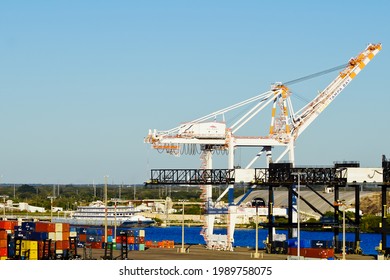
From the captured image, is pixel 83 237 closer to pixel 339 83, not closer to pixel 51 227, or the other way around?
pixel 51 227

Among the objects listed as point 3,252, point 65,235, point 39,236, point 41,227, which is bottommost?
point 3,252

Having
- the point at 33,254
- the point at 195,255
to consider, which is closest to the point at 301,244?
the point at 195,255

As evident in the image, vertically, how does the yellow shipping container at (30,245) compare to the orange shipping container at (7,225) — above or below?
below

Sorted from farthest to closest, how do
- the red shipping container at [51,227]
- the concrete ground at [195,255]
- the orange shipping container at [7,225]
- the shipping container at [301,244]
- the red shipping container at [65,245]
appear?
1. the orange shipping container at [7,225]
2. the shipping container at [301,244]
3. the concrete ground at [195,255]
4. the red shipping container at [65,245]
5. the red shipping container at [51,227]

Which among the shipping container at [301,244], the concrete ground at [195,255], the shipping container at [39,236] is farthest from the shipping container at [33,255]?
the shipping container at [301,244]

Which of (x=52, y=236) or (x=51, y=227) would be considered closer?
(x=52, y=236)

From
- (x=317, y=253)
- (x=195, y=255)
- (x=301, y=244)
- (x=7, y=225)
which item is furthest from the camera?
(x=7, y=225)

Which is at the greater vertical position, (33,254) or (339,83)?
(339,83)

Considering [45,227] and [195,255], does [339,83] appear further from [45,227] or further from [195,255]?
[45,227]

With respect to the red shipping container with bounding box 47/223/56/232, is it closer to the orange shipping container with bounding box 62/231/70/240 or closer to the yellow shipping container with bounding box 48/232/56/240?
the yellow shipping container with bounding box 48/232/56/240

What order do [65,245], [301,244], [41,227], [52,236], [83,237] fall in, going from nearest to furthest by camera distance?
[52,236] < [65,245] < [41,227] < [301,244] < [83,237]

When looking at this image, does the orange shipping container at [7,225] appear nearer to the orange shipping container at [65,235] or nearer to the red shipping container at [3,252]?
the orange shipping container at [65,235]

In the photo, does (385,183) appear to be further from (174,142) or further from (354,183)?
(174,142)
